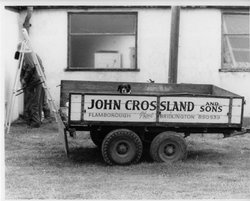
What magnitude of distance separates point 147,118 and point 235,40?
6393 millimetres

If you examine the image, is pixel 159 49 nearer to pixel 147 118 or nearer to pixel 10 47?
pixel 10 47

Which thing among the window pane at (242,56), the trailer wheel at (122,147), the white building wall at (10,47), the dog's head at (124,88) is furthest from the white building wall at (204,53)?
the trailer wheel at (122,147)

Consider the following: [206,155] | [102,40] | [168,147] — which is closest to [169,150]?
[168,147]

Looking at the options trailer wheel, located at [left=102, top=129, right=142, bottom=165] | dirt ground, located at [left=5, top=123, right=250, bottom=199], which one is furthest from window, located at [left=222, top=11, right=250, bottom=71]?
trailer wheel, located at [left=102, top=129, right=142, bottom=165]

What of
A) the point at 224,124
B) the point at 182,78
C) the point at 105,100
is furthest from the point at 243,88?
the point at 105,100

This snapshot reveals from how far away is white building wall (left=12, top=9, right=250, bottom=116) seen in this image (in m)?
14.1

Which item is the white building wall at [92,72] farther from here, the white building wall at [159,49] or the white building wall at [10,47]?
the white building wall at [10,47]

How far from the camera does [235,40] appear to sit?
14477 mm

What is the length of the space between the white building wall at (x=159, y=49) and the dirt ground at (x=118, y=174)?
3528 millimetres

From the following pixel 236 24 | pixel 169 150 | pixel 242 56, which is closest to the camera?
pixel 169 150

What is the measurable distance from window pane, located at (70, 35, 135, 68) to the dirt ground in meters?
3.75

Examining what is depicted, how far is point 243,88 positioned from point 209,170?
19.9 feet

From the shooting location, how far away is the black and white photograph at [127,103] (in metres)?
7.79

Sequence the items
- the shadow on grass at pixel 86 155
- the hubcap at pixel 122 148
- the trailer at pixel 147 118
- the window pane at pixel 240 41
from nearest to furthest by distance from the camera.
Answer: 1. the trailer at pixel 147 118
2. the hubcap at pixel 122 148
3. the shadow on grass at pixel 86 155
4. the window pane at pixel 240 41
